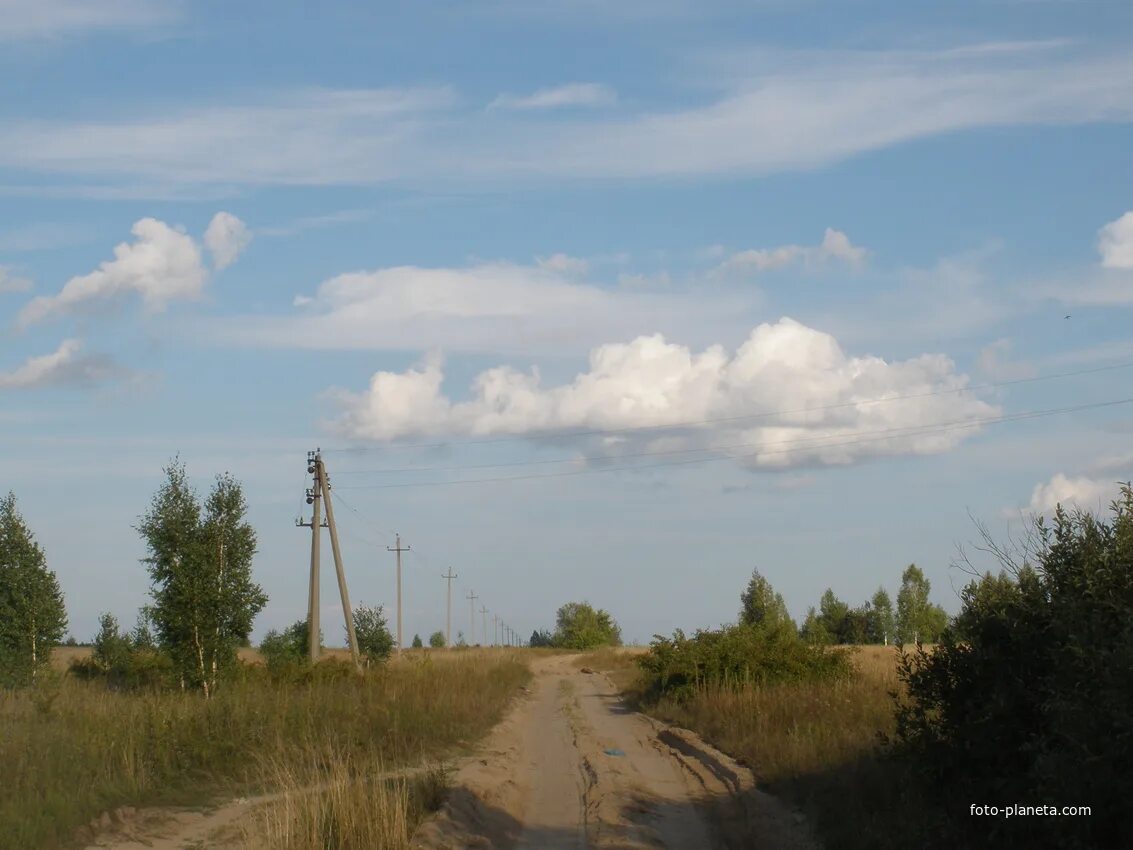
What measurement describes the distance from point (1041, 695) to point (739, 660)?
18877 mm

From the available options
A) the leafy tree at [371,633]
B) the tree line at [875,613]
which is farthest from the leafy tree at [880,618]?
the leafy tree at [371,633]

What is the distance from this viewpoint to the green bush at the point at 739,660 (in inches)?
1034

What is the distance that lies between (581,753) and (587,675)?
3616 centimetres

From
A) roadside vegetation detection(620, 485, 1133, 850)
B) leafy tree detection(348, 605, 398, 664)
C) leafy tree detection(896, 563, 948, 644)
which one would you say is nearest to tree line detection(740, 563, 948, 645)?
leafy tree detection(896, 563, 948, 644)

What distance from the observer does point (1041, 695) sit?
862 centimetres

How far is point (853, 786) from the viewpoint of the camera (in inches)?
498

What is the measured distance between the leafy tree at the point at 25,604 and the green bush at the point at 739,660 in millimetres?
18994

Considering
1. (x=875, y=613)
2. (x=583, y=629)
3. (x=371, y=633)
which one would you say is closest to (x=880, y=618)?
(x=875, y=613)

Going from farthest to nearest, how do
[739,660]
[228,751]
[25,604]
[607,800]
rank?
[25,604] < [739,660] < [228,751] < [607,800]

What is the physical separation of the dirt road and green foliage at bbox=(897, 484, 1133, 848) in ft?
7.01

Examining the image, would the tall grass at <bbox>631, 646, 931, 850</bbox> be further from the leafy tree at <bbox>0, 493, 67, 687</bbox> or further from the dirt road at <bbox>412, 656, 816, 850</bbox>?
the leafy tree at <bbox>0, 493, 67, 687</bbox>

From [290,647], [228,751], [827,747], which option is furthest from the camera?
[290,647]

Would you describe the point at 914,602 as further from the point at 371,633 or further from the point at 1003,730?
the point at 1003,730

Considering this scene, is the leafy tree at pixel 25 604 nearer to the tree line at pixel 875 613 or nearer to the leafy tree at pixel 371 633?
the leafy tree at pixel 371 633
